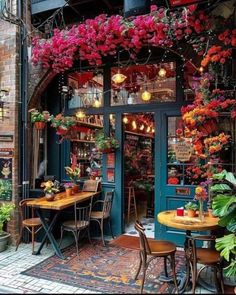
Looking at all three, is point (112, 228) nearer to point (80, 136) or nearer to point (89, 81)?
point (80, 136)

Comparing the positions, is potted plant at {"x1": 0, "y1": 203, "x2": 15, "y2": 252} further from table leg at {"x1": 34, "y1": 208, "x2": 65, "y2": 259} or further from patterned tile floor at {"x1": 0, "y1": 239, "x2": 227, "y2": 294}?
table leg at {"x1": 34, "y1": 208, "x2": 65, "y2": 259}

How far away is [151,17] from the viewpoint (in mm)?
4688

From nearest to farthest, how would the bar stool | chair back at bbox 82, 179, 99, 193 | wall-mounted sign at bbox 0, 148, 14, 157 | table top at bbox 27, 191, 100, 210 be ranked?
table top at bbox 27, 191, 100, 210 < wall-mounted sign at bbox 0, 148, 14, 157 < chair back at bbox 82, 179, 99, 193 < the bar stool

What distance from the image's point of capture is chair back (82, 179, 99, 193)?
599 centimetres

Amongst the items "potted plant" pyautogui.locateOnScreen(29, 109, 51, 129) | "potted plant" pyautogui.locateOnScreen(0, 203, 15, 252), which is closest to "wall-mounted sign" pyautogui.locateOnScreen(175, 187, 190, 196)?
"potted plant" pyautogui.locateOnScreen(29, 109, 51, 129)

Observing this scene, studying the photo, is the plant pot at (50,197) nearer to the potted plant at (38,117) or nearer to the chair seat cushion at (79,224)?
the chair seat cushion at (79,224)

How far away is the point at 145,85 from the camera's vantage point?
5.94 meters

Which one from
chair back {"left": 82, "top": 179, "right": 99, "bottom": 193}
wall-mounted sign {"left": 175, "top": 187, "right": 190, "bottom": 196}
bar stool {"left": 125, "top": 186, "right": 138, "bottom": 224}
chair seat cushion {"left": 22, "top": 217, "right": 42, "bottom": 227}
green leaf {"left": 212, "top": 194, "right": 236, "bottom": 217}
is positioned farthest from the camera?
bar stool {"left": 125, "top": 186, "right": 138, "bottom": 224}

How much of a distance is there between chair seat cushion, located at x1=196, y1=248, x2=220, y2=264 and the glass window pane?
276 cm

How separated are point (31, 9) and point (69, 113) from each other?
227cm

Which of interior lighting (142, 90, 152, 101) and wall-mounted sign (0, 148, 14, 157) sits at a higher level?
interior lighting (142, 90, 152, 101)

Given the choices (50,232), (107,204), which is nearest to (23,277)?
(50,232)

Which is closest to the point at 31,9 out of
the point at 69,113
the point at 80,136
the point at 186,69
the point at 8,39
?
the point at 8,39

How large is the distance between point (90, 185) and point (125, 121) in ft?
4.97
